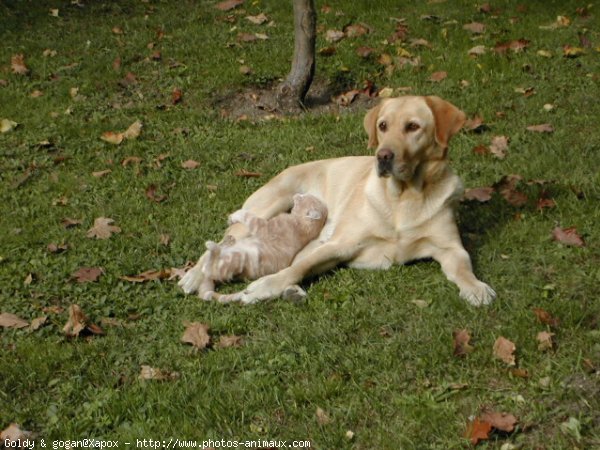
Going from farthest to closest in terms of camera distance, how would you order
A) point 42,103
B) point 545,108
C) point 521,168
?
point 42,103 < point 545,108 < point 521,168

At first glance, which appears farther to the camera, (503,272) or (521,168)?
(521,168)

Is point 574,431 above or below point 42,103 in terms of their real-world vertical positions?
above

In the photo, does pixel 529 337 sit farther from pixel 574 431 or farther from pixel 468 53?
pixel 468 53

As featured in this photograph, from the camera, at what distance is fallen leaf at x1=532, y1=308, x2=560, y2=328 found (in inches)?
177

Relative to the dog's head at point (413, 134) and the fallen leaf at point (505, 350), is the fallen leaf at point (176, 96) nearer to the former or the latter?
the dog's head at point (413, 134)

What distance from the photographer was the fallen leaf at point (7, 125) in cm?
860

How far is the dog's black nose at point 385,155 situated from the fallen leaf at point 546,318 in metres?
1.41

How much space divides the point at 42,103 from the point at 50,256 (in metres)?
3.72

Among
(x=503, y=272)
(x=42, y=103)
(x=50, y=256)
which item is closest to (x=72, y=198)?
(x=50, y=256)

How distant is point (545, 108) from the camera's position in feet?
26.5

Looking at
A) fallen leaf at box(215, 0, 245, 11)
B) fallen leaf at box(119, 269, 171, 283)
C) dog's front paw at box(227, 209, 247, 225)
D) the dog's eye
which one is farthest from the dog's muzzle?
fallen leaf at box(215, 0, 245, 11)

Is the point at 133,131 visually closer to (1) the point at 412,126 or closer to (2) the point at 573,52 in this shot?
(1) the point at 412,126

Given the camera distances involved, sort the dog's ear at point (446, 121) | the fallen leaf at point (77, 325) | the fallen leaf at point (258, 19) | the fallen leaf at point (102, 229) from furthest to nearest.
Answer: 1. the fallen leaf at point (258, 19)
2. the fallen leaf at point (102, 229)
3. the dog's ear at point (446, 121)
4. the fallen leaf at point (77, 325)

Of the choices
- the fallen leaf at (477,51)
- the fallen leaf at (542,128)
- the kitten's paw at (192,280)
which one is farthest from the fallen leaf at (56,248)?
the fallen leaf at (477,51)
